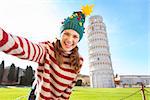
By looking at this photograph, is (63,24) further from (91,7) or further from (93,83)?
(93,83)

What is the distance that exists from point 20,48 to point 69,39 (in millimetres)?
592

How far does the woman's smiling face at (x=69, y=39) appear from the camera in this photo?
2062 mm

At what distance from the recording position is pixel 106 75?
6481 centimetres

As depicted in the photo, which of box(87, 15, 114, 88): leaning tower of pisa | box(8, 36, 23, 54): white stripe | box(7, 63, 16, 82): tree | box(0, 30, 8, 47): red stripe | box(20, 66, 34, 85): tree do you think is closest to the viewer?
box(0, 30, 8, 47): red stripe

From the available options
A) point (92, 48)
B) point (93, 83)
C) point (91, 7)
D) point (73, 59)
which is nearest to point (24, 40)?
point (73, 59)

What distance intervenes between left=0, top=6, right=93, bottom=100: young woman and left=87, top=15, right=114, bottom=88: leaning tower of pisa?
5903 centimetres

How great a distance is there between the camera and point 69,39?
82.0 inches

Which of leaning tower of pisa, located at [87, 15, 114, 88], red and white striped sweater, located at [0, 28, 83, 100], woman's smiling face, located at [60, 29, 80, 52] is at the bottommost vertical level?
red and white striped sweater, located at [0, 28, 83, 100]

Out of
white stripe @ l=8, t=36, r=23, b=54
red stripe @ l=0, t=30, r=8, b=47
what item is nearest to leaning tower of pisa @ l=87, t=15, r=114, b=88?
white stripe @ l=8, t=36, r=23, b=54

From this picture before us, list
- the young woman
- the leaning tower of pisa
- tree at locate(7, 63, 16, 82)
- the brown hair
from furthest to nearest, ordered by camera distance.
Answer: the leaning tower of pisa
tree at locate(7, 63, 16, 82)
the brown hair
the young woman

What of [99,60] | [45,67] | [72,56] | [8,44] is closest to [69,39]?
[72,56]

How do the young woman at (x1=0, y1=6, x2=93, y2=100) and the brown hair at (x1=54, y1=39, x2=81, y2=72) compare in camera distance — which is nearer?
the young woman at (x1=0, y1=6, x2=93, y2=100)

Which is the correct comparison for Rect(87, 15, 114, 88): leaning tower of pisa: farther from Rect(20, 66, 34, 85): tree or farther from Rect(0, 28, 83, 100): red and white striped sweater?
Rect(0, 28, 83, 100): red and white striped sweater

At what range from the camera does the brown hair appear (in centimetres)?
205
